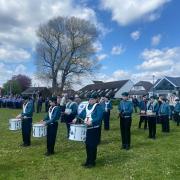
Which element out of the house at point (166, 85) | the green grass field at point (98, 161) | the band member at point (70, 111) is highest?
the house at point (166, 85)

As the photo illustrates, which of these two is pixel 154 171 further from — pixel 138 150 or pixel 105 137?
pixel 105 137

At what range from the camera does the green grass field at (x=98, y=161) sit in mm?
9461

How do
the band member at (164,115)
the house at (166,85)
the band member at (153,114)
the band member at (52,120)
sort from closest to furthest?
the band member at (52,120) → the band member at (153,114) → the band member at (164,115) → the house at (166,85)

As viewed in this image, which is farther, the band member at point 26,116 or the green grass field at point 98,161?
the band member at point 26,116

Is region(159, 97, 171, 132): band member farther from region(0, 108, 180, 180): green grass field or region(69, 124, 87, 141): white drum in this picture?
region(69, 124, 87, 141): white drum

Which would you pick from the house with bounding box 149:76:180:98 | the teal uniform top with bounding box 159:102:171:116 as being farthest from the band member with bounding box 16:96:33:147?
the house with bounding box 149:76:180:98

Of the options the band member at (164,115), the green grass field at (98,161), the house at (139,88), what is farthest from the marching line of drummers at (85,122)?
the house at (139,88)

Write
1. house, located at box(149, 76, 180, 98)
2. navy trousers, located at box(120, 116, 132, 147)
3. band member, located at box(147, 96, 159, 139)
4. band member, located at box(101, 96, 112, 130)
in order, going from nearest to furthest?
1. navy trousers, located at box(120, 116, 132, 147)
2. band member, located at box(147, 96, 159, 139)
3. band member, located at box(101, 96, 112, 130)
4. house, located at box(149, 76, 180, 98)

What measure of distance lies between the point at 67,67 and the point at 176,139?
44791 mm

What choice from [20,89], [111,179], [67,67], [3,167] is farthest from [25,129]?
[20,89]

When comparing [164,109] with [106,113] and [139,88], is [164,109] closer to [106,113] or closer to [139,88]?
[106,113]

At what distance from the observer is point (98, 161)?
11.1 metres

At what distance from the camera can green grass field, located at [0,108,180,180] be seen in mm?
9461

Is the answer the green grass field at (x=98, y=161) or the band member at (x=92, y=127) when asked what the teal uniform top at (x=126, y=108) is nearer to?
the green grass field at (x=98, y=161)
